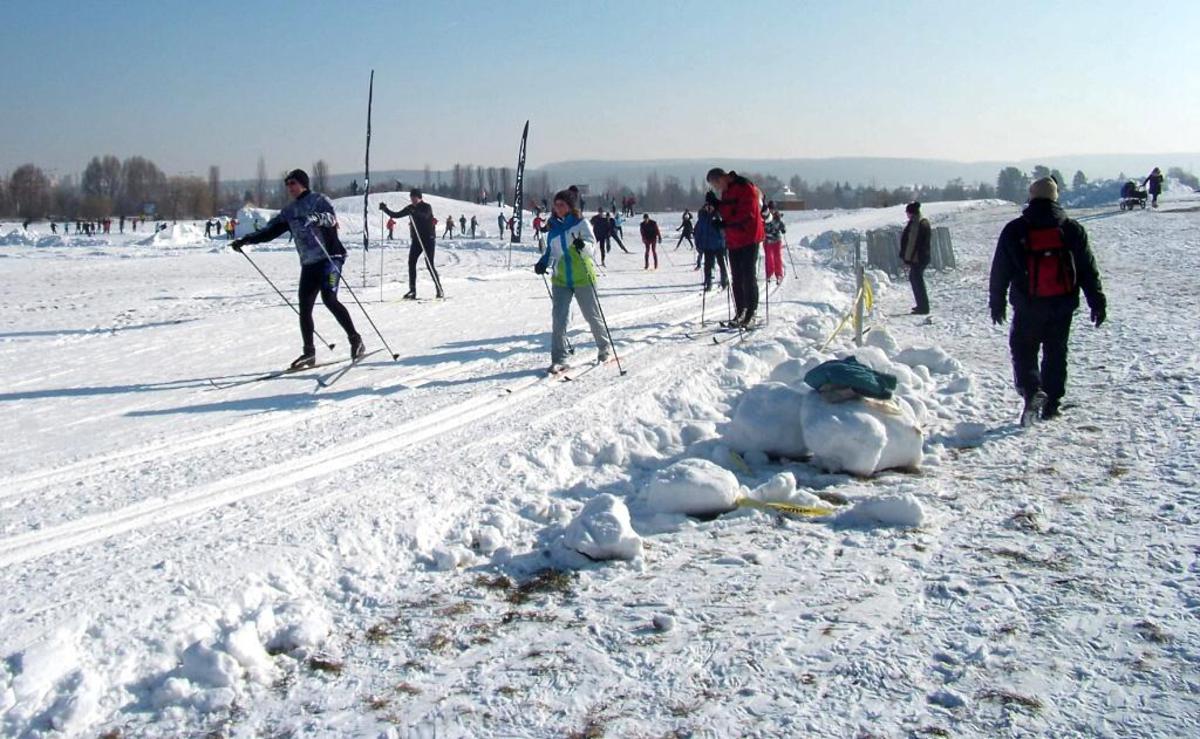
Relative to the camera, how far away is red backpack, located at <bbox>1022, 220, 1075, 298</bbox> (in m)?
7.18

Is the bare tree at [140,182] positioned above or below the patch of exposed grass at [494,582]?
above

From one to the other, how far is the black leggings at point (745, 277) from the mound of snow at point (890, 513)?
20.8ft

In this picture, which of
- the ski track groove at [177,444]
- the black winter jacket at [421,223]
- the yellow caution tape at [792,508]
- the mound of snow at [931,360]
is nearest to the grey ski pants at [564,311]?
the ski track groove at [177,444]

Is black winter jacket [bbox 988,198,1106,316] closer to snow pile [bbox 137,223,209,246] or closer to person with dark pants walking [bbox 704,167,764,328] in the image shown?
person with dark pants walking [bbox 704,167,764,328]

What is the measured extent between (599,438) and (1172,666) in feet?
13.0

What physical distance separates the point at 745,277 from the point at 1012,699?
851 cm

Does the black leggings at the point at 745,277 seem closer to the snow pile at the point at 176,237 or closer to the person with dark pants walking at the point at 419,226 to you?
the person with dark pants walking at the point at 419,226

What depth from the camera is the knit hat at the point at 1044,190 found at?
23.6 ft

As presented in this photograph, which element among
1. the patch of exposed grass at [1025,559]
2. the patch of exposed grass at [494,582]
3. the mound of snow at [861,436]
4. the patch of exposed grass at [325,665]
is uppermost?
the mound of snow at [861,436]

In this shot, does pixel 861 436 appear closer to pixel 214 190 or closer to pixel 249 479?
Result: pixel 249 479

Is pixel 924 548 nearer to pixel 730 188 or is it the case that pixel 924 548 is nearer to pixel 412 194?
pixel 730 188

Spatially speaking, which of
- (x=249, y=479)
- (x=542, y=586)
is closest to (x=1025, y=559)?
(x=542, y=586)

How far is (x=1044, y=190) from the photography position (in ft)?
23.8

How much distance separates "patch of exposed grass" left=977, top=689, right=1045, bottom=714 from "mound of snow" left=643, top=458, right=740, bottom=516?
224cm
